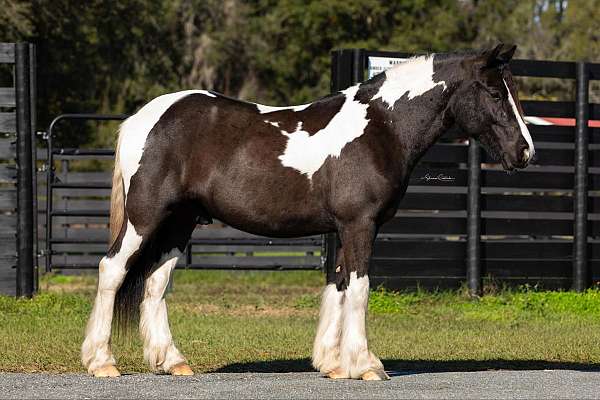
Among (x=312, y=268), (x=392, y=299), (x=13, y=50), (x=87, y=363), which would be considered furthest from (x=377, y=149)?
(x=312, y=268)

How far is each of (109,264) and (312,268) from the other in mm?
7477

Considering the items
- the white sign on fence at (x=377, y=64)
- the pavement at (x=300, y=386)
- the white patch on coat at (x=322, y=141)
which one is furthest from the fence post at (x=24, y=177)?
the white patch on coat at (x=322, y=141)

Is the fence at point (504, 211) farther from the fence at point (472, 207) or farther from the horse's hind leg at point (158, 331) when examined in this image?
the horse's hind leg at point (158, 331)

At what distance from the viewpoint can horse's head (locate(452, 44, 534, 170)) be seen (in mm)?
8625

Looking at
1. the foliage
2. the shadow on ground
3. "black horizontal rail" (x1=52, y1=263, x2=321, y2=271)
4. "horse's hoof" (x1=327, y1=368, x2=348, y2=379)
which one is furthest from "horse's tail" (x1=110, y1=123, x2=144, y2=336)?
the foliage

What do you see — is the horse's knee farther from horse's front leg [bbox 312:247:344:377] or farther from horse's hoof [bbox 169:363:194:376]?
horse's front leg [bbox 312:247:344:377]

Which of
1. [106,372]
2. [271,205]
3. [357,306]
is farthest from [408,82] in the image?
[106,372]

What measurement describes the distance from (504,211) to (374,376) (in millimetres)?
6495

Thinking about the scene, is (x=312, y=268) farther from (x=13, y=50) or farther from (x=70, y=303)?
(x=13, y=50)

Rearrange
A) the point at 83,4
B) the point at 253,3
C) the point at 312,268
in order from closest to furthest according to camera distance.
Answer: the point at 312,268
the point at 83,4
the point at 253,3

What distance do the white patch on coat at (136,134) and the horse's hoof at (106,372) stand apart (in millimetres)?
1243

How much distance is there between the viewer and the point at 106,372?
332 inches

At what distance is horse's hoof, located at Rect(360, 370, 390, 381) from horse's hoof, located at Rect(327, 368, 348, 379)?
0.13 metres

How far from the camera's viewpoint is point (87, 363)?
337 inches
